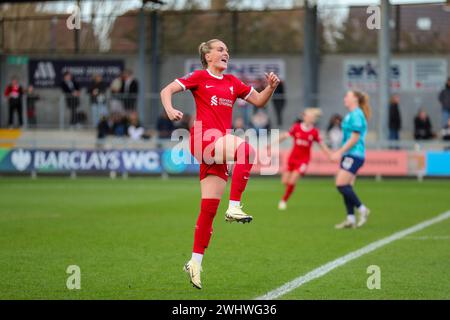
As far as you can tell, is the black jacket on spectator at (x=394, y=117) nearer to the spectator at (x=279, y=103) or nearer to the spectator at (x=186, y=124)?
the spectator at (x=279, y=103)

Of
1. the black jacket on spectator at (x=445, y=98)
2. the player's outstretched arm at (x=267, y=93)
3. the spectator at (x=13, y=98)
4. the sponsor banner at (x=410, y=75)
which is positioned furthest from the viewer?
the sponsor banner at (x=410, y=75)

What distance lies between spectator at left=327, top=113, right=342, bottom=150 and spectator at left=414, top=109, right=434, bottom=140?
2.58m

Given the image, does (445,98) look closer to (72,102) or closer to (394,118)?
(394,118)

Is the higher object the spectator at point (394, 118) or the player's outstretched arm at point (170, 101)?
the player's outstretched arm at point (170, 101)

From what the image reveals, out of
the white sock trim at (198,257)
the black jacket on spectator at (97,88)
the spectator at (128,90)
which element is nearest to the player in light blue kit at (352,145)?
the white sock trim at (198,257)

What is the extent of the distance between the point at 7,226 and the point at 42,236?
1.73 m

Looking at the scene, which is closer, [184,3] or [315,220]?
[315,220]

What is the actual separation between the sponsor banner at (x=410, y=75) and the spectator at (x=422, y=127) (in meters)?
3.66

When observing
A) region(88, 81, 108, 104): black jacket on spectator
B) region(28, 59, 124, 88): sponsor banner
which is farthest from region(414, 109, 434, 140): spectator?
region(28, 59, 124, 88): sponsor banner

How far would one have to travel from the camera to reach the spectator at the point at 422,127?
103ft

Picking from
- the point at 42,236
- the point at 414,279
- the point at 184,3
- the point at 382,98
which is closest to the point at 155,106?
the point at 184,3

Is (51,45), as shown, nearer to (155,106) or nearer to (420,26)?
(155,106)

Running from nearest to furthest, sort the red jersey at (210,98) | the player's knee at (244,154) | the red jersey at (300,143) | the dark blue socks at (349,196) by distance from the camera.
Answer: the player's knee at (244,154), the red jersey at (210,98), the dark blue socks at (349,196), the red jersey at (300,143)
